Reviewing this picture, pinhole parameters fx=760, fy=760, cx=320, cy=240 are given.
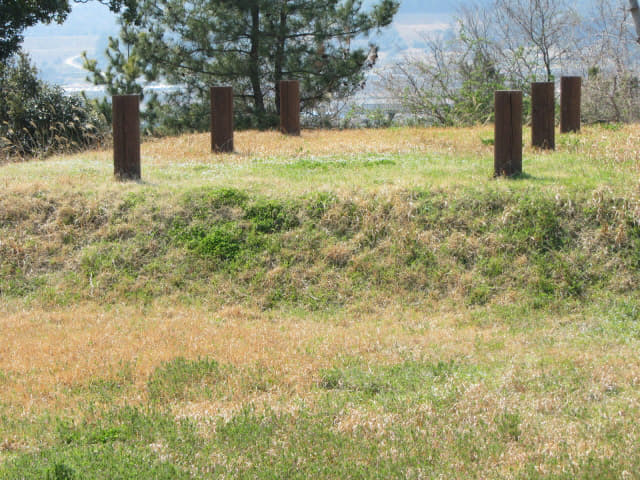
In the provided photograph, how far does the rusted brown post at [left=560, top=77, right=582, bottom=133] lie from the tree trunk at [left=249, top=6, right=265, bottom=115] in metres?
9.23

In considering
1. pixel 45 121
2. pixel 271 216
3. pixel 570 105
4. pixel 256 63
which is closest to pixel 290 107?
pixel 256 63

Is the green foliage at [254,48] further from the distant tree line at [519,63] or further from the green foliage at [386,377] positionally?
the green foliage at [386,377]

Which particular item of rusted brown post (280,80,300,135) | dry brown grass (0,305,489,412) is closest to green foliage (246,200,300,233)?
dry brown grass (0,305,489,412)

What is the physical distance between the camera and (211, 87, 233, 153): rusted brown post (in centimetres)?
1331

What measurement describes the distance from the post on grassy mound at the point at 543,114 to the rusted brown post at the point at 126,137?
5863 mm

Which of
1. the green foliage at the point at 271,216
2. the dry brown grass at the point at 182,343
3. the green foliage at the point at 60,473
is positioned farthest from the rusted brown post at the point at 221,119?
the green foliage at the point at 60,473

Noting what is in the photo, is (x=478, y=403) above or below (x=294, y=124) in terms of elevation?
below

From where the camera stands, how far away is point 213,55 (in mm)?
21078

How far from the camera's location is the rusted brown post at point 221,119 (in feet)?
43.7

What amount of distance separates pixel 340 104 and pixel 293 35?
140 inches

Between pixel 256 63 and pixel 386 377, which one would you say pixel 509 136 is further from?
pixel 256 63

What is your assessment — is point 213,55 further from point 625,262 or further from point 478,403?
point 478,403

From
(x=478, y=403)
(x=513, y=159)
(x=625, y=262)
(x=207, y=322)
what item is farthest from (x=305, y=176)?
(x=478, y=403)

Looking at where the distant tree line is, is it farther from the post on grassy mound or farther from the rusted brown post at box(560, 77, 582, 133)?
the post on grassy mound
